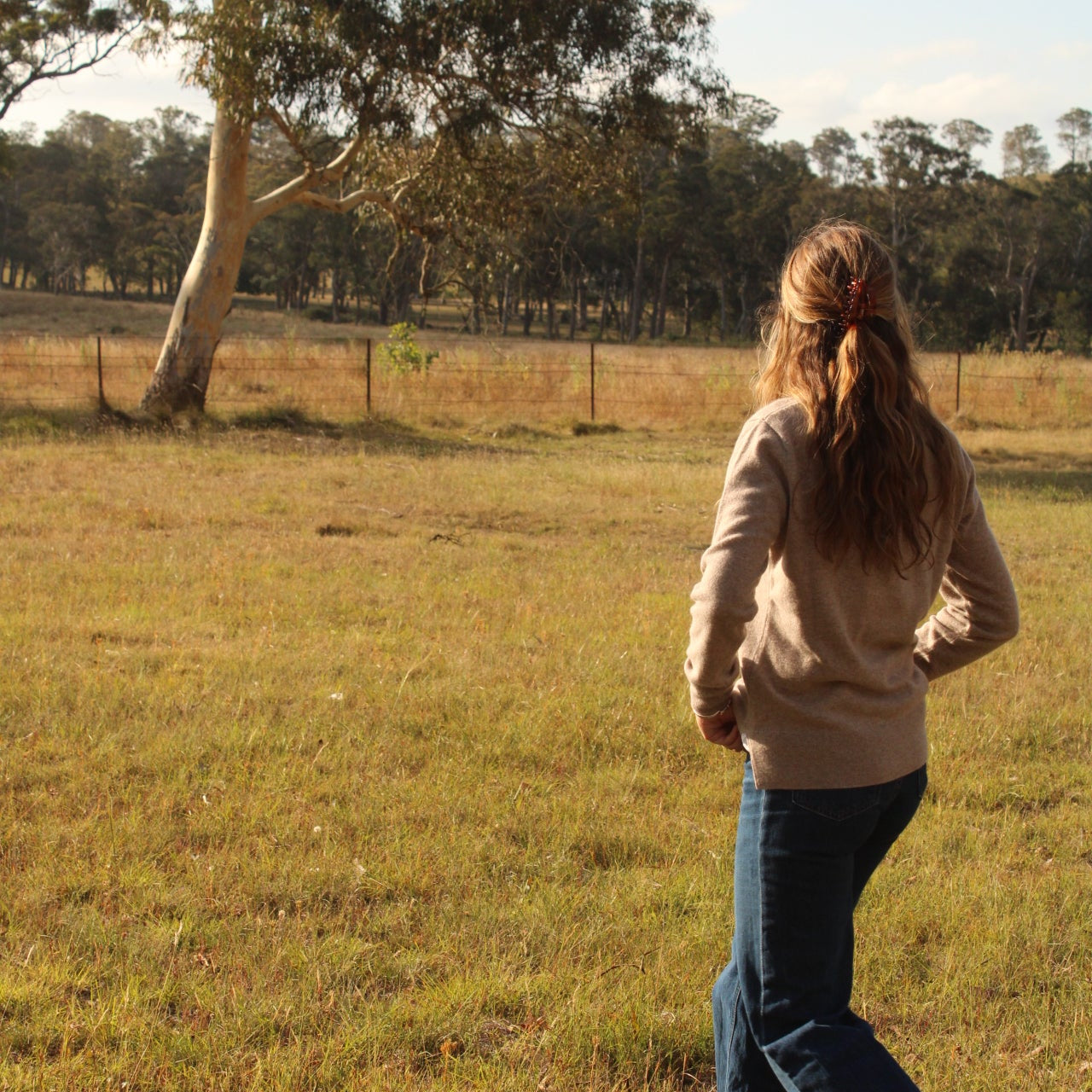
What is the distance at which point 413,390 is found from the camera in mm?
21062

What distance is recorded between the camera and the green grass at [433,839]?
9.24 ft

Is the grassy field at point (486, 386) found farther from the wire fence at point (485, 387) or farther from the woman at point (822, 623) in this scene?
the woman at point (822, 623)

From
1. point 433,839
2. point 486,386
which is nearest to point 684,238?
point 486,386

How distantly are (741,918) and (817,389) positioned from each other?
0.92 m

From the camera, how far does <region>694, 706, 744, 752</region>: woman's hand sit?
204 cm

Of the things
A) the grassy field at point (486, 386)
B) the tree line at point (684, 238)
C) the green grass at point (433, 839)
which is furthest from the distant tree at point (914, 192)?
the green grass at point (433, 839)

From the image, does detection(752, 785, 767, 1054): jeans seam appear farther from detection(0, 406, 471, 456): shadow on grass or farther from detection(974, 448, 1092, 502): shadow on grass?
detection(0, 406, 471, 456): shadow on grass

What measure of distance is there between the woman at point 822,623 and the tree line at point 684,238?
32.6m

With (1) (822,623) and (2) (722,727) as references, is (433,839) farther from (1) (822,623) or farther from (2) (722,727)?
(1) (822,623)

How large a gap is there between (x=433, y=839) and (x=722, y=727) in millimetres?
2023

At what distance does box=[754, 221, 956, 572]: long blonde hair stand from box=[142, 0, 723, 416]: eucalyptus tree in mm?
15203

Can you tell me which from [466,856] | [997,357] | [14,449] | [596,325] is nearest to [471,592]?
[466,856]

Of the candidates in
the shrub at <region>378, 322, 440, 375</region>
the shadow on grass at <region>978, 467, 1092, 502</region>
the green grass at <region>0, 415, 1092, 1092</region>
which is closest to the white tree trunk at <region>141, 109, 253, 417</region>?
the shrub at <region>378, 322, 440, 375</region>

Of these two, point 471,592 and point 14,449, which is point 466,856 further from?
point 14,449
